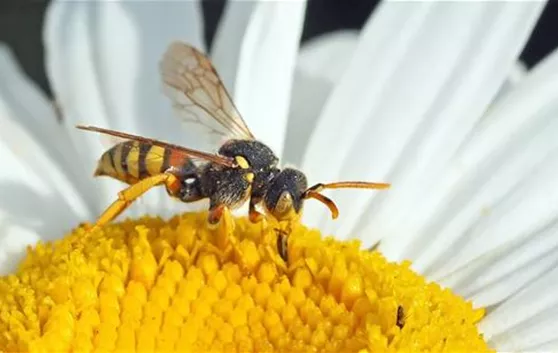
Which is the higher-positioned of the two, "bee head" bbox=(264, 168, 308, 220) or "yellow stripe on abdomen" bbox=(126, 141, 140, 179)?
"yellow stripe on abdomen" bbox=(126, 141, 140, 179)

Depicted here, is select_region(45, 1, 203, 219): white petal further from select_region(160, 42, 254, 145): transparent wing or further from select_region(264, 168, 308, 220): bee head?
select_region(264, 168, 308, 220): bee head

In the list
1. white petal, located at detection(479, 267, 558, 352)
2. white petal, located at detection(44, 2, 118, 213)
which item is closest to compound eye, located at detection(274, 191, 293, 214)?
white petal, located at detection(479, 267, 558, 352)

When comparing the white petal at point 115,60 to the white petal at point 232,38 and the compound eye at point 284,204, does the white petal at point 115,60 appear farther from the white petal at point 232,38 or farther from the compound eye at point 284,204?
the compound eye at point 284,204

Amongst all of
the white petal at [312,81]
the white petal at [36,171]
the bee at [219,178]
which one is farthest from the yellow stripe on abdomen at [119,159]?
the white petal at [312,81]

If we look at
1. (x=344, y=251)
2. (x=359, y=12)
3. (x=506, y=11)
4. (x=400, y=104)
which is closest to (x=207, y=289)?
(x=344, y=251)

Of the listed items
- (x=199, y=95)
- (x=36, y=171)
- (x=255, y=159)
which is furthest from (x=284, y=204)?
(x=36, y=171)

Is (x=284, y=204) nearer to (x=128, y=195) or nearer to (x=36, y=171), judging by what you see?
(x=128, y=195)

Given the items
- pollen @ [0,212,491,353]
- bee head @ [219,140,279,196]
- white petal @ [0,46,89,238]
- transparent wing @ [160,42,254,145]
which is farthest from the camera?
white petal @ [0,46,89,238]
